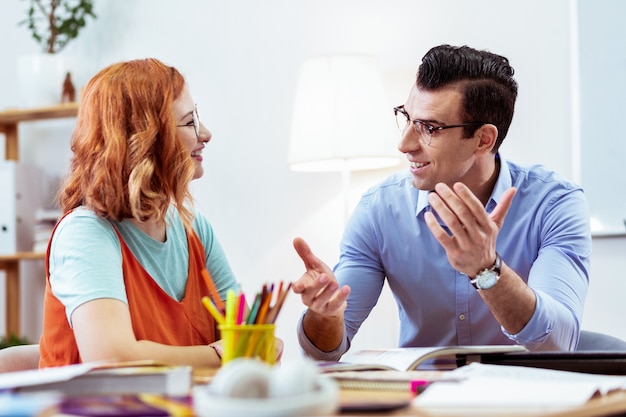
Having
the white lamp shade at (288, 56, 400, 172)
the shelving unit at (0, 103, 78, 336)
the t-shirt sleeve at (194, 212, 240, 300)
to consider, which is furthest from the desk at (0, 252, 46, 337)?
the t-shirt sleeve at (194, 212, 240, 300)

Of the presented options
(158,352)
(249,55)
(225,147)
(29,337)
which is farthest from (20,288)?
(158,352)

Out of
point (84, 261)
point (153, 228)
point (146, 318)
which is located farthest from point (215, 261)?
point (84, 261)

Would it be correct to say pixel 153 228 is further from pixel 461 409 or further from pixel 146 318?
pixel 461 409

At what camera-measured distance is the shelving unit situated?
126 inches

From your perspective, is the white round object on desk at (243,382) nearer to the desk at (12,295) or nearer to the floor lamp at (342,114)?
the floor lamp at (342,114)

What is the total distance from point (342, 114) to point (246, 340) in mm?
1512

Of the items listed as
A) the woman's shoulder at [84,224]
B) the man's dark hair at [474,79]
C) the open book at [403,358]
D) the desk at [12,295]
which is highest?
the man's dark hair at [474,79]

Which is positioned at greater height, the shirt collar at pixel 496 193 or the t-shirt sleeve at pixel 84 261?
the shirt collar at pixel 496 193

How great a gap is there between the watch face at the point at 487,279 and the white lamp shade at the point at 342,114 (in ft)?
3.26

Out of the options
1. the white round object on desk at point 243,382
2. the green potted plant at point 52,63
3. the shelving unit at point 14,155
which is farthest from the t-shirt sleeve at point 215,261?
the green potted plant at point 52,63

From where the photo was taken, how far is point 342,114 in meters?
2.47

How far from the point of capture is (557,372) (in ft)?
3.62

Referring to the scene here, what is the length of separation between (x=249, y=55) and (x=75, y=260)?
1.80 m

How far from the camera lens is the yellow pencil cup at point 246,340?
103 cm
